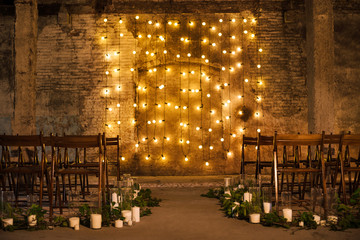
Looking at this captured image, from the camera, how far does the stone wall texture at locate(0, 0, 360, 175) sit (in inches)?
368

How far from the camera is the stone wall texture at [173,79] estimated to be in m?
9.34

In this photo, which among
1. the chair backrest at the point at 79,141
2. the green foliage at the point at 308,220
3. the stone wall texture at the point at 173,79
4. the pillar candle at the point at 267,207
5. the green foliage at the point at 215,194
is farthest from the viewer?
the stone wall texture at the point at 173,79

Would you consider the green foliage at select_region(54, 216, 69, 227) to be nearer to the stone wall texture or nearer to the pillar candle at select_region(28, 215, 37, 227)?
the pillar candle at select_region(28, 215, 37, 227)

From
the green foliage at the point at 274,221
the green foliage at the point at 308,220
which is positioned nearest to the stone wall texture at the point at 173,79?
the green foliage at the point at 274,221

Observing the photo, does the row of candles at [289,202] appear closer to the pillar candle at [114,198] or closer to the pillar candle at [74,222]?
the pillar candle at [114,198]

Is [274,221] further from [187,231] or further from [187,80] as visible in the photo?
[187,80]

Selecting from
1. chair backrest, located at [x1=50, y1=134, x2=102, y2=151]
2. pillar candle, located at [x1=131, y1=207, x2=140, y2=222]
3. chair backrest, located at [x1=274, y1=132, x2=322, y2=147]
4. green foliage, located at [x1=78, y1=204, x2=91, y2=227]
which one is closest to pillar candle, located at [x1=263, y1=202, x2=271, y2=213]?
chair backrest, located at [x1=274, y1=132, x2=322, y2=147]

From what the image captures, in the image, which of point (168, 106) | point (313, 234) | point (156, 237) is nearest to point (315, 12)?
point (168, 106)

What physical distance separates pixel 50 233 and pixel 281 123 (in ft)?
21.7

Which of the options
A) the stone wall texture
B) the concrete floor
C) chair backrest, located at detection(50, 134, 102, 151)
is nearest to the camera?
the concrete floor

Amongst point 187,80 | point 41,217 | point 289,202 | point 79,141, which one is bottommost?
point 41,217

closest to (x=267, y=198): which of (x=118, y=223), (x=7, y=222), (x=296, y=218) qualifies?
(x=296, y=218)

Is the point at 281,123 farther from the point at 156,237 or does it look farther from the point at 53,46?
the point at 156,237

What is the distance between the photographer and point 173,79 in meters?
9.39
